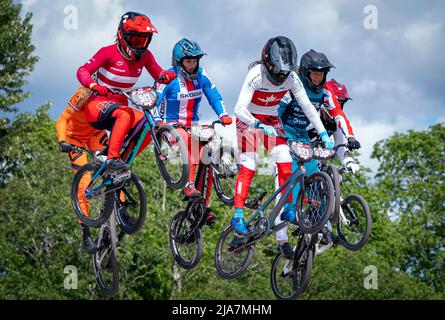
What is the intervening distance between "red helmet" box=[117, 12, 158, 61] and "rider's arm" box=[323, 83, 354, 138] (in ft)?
11.8

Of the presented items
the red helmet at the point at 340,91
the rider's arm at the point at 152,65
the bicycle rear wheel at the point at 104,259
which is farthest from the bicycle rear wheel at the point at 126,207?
the red helmet at the point at 340,91

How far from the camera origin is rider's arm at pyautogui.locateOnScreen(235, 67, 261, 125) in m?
18.0

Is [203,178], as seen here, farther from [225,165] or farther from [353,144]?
[353,144]

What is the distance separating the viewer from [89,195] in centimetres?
1853

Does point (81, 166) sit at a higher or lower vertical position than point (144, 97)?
lower

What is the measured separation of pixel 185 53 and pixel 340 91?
331 centimetres

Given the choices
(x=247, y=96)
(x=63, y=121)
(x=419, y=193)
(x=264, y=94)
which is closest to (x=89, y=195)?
(x=63, y=121)

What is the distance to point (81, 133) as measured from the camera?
19641 mm

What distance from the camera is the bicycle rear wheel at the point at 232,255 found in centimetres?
1944

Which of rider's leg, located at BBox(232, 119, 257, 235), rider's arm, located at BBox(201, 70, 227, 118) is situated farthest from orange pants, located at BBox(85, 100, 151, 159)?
rider's leg, located at BBox(232, 119, 257, 235)

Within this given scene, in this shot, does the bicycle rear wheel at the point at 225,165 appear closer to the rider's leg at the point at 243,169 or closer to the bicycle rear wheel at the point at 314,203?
the rider's leg at the point at 243,169
